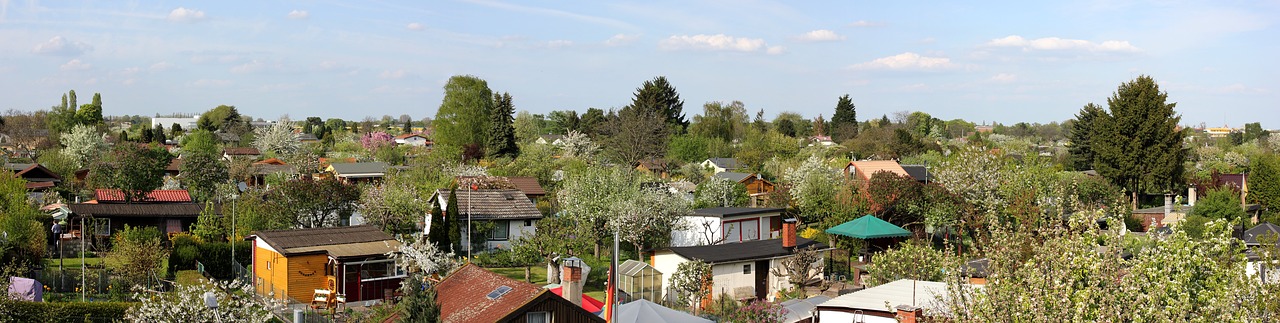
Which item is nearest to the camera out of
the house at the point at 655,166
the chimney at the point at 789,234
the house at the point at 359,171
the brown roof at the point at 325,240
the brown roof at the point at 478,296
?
the brown roof at the point at 478,296

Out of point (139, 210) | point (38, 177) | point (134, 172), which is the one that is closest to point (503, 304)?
point (139, 210)

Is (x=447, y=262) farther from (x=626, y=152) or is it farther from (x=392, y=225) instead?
(x=626, y=152)

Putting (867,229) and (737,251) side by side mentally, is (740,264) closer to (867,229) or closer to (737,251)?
(737,251)

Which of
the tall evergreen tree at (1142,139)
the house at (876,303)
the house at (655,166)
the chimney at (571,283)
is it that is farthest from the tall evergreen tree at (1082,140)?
the chimney at (571,283)

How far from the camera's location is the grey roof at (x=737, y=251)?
3009 centimetres

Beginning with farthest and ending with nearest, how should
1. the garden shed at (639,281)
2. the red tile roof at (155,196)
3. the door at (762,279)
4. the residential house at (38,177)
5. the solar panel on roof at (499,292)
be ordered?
the residential house at (38,177), the red tile roof at (155,196), the door at (762,279), the garden shed at (639,281), the solar panel on roof at (499,292)

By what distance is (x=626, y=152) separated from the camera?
234 feet

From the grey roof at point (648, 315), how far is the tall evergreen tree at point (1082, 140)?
58.9 m

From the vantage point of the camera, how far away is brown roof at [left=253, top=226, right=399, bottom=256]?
28594 millimetres

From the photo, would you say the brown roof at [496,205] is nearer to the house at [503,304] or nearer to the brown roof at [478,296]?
the brown roof at [478,296]

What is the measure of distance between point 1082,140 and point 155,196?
59425 millimetres

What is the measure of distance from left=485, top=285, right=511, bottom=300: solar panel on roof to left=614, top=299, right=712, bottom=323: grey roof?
2202 millimetres

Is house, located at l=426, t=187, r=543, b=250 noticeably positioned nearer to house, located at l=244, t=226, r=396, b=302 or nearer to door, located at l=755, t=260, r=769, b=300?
house, located at l=244, t=226, r=396, b=302

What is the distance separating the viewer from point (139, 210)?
41.3 m
